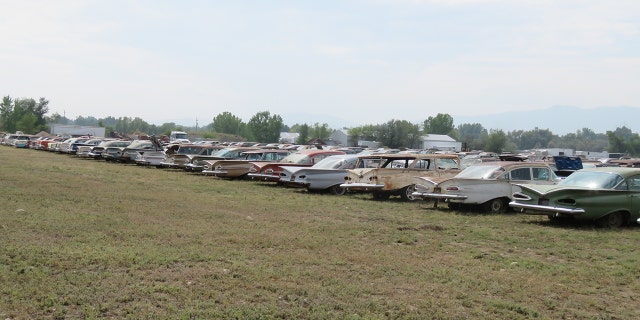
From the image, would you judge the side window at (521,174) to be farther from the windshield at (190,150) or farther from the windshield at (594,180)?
the windshield at (190,150)

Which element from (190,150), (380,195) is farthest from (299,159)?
(190,150)

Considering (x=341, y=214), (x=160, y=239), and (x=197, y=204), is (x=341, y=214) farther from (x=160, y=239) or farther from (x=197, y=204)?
(x=160, y=239)

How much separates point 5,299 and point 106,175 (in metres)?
18.5

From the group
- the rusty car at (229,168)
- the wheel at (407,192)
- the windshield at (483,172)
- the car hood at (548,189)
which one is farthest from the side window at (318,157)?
the car hood at (548,189)

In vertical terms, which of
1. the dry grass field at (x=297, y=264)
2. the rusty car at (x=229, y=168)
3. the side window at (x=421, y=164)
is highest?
the side window at (x=421, y=164)

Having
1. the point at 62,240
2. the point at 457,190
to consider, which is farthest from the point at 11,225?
the point at 457,190

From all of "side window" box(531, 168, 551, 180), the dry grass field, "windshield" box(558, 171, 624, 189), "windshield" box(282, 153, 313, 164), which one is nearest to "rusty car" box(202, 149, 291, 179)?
"windshield" box(282, 153, 313, 164)

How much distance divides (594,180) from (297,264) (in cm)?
817

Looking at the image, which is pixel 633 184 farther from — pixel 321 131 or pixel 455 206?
pixel 321 131

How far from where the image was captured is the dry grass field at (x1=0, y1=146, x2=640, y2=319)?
647 cm

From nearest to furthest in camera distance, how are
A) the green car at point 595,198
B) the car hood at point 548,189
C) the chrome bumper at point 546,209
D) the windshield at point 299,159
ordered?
the chrome bumper at point 546,209 < the green car at point 595,198 < the car hood at point 548,189 < the windshield at point 299,159

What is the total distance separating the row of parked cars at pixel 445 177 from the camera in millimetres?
13117

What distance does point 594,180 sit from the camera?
1357 cm

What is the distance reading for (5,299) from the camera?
624 centimetres
